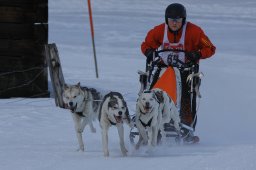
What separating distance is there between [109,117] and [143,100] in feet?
1.23

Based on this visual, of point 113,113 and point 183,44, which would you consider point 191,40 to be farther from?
point 113,113

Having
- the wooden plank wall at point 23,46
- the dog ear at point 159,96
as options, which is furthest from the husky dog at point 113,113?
the wooden plank wall at point 23,46

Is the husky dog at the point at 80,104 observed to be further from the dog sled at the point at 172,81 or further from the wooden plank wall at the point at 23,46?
the wooden plank wall at the point at 23,46

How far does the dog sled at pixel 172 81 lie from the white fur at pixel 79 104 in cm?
68

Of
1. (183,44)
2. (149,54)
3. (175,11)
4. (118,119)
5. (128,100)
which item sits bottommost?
(128,100)

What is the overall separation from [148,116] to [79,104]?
2.60 feet

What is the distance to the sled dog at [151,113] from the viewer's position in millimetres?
6840

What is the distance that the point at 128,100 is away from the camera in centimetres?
1188

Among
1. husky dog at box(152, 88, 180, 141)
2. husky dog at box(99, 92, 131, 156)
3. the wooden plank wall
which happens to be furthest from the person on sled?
the wooden plank wall

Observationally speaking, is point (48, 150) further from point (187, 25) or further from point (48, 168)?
point (187, 25)

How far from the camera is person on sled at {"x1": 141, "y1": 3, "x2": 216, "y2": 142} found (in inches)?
314

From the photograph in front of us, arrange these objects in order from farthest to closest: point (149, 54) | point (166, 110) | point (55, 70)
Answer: point (55, 70)
point (149, 54)
point (166, 110)

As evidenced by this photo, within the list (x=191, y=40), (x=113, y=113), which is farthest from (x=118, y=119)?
(x=191, y=40)

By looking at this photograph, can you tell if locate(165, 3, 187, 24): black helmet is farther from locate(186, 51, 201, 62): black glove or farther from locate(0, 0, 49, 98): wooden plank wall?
locate(0, 0, 49, 98): wooden plank wall
